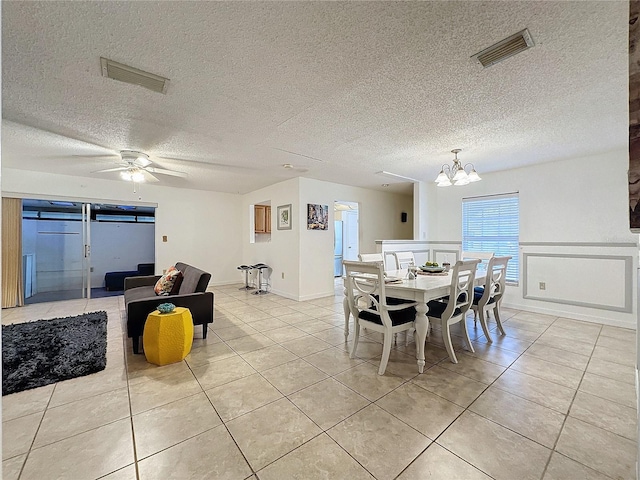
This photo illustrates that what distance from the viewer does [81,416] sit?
1976mm

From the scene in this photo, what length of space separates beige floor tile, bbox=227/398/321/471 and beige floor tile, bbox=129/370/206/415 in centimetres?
56

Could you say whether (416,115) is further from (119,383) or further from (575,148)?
(119,383)

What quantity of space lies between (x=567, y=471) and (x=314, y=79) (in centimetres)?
279

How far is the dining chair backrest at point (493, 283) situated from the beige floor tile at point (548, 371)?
62cm

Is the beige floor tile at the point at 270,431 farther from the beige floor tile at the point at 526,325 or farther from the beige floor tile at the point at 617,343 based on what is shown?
the beige floor tile at the point at 617,343

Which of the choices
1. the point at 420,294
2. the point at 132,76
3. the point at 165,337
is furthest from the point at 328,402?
the point at 132,76

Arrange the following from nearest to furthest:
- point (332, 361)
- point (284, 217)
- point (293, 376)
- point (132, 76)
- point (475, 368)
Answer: point (132, 76) → point (293, 376) → point (475, 368) → point (332, 361) → point (284, 217)

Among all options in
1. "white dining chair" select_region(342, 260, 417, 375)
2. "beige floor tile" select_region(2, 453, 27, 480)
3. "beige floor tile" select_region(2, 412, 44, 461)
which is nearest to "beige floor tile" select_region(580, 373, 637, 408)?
"white dining chair" select_region(342, 260, 417, 375)

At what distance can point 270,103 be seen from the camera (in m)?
2.47

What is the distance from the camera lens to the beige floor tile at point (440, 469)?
153 centimetres

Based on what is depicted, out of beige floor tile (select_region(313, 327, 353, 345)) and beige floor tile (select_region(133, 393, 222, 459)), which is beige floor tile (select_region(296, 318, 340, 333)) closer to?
beige floor tile (select_region(313, 327, 353, 345))

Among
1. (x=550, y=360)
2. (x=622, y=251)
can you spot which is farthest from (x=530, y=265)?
(x=550, y=360)

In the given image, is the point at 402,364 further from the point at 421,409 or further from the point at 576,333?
the point at 576,333

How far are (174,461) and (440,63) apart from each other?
9.43 ft
